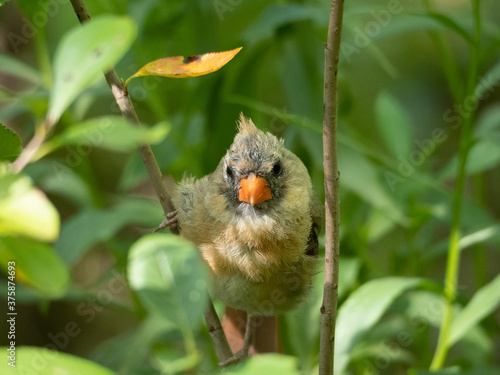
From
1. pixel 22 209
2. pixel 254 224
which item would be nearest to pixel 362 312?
pixel 254 224

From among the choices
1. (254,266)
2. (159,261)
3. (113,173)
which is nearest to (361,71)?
(113,173)

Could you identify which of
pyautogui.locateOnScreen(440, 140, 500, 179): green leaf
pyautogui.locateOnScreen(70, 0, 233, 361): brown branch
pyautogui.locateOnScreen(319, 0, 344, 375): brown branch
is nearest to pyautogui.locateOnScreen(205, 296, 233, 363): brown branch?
pyautogui.locateOnScreen(70, 0, 233, 361): brown branch

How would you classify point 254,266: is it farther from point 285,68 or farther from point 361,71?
point 361,71

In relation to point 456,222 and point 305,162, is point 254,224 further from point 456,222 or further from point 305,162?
point 456,222

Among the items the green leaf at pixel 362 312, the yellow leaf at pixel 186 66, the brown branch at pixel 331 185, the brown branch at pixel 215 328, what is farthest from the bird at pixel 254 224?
the yellow leaf at pixel 186 66

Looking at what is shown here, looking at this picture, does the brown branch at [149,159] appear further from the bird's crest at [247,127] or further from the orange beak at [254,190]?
the bird's crest at [247,127]
